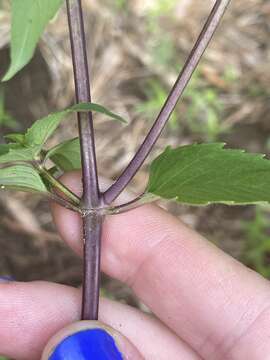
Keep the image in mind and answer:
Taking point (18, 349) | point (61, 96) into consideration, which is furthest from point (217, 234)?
point (18, 349)

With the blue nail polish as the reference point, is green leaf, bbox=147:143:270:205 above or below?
above

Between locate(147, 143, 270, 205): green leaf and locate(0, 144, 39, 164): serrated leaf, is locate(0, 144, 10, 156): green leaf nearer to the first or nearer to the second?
locate(0, 144, 39, 164): serrated leaf

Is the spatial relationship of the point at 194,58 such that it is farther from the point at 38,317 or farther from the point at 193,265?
the point at 38,317

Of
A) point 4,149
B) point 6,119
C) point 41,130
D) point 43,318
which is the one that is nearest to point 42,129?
point 41,130

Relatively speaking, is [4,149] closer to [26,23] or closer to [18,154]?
[18,154]

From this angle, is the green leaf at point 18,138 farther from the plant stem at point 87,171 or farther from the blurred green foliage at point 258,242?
the blurred green foliage at point 258,242

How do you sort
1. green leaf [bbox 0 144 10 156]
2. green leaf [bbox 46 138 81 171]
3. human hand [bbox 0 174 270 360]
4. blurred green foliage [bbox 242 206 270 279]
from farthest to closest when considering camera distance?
blurred green foliage [bbox 242 206 270 279], human hand [bbox 0 174 270 360], green leaf [bbox 46 138 81 171], green leaf [bbox 0 144 10 156]

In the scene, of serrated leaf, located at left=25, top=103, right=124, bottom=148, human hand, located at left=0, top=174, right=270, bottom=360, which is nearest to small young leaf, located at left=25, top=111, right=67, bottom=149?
serrated leaf, located at left=25, top=103, right=124, bottom=148

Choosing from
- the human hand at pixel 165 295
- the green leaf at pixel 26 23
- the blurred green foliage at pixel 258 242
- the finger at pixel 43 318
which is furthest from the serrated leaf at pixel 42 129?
the blurred green foliage at pixel 258 242
